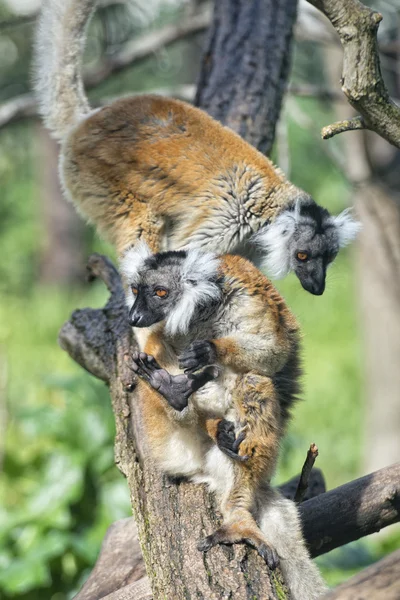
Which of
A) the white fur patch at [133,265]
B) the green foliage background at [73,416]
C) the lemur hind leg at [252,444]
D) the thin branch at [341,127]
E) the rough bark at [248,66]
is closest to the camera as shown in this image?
the thin branch at [341,127]

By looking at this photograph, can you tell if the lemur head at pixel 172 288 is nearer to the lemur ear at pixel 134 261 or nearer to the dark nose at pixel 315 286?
the lemur ear at pixel 134 261

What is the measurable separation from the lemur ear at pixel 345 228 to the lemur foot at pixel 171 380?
1.79 meters

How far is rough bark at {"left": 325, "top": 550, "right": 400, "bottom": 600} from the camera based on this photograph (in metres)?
2.29

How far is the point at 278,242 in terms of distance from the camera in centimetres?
505

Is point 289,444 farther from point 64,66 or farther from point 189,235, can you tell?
point 64,66

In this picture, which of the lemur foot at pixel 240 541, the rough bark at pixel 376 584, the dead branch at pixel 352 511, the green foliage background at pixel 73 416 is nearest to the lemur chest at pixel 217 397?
the lemur foot at pixel 240 541

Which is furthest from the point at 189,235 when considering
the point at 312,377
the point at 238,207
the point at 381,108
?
the point at 312,377

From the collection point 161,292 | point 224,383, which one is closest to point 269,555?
point 224,383

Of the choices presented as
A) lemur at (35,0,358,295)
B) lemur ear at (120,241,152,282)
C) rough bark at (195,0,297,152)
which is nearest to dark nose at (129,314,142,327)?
lemur ear at (120,241,152,282)

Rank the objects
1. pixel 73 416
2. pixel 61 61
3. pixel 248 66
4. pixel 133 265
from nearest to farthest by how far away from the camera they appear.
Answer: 1. pixel 133 265
2. pixel 61 61
3. pixel 248 66
4. pixel 73 416

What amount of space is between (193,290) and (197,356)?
420mm

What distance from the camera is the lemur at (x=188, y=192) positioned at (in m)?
5.04

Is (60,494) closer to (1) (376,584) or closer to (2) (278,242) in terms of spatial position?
(2) (278,242)

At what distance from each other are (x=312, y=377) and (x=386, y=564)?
1126 centimetres
